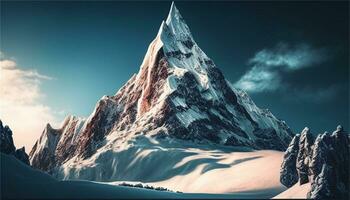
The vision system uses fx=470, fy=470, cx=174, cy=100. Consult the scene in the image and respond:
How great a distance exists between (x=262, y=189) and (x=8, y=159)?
266 feet

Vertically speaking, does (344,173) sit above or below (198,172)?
below

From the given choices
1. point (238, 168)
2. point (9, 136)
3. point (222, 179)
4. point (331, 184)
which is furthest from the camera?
point (238, 168)

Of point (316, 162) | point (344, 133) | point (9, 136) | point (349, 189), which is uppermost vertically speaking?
point (9, 136)

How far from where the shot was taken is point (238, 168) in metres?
178

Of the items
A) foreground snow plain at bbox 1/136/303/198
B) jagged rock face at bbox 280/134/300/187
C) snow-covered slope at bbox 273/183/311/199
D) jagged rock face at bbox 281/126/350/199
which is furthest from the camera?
jagged rock face at bbox 280/134/300/187

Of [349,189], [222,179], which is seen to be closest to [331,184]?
[349,189]

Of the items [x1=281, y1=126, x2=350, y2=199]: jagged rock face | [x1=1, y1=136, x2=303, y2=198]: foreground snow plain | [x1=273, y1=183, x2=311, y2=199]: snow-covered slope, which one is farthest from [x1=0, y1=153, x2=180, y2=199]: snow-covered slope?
[x1=281, y1=126, x2=350, y2=199]: jagged rock face

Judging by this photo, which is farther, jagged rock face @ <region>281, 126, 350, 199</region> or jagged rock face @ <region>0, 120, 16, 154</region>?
jagged rock face @ <region>0, 120, 16, 154</region>

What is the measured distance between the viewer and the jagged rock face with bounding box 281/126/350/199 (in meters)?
72.4

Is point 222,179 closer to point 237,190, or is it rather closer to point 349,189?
point 237,190

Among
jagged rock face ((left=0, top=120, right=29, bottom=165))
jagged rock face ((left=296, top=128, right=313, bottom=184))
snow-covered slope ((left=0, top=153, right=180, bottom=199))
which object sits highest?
jagged rock face ((left=0, top=120, right=29, bottom=165))

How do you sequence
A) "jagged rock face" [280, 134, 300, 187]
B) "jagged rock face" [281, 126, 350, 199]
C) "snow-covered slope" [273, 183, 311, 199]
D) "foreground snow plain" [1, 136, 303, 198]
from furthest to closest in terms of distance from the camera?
"jagged rock face" [280, 134, 300, 187] → "snow-covered slope" [273, 183, 311, 199] → "jagged rock face" [281, 126, 350, 199] → "foreground snow plain" [1, 136, 303, 198]

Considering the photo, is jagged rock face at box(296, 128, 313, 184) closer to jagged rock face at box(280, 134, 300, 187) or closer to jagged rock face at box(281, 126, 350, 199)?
jagged rock face at box(281, 126, 350, 199)

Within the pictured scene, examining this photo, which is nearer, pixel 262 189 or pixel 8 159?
pixel 8 159
